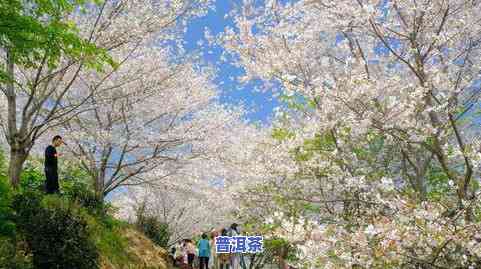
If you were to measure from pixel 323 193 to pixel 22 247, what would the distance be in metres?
7.45

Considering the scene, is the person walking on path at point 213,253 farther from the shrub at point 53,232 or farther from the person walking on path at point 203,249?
the shrub at point 53,232

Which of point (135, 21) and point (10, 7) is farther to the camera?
point (135, 21)

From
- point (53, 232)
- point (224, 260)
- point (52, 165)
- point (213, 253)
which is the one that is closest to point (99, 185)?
point (213, 253)

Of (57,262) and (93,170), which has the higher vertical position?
(93,170)


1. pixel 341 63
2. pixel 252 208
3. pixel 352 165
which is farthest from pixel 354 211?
pixel 252 208

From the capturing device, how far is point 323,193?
1316 centimetres

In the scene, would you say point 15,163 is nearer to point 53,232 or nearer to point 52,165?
point 52,165

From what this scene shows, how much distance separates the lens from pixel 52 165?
431 inches

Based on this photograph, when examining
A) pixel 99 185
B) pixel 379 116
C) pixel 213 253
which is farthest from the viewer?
pixel 213 253

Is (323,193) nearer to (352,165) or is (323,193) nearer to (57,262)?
(352,165)

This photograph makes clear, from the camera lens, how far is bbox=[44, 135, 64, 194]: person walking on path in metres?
10.8

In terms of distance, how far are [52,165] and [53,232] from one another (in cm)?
257

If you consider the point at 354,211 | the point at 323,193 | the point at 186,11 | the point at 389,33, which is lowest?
the point at 354,211

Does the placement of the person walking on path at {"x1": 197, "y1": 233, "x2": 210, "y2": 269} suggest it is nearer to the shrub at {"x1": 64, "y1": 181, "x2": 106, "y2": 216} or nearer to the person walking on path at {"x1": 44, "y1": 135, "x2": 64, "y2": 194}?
the shrub at {"x1": 64, "y1": 181, "x2": 106, "y2": 216}
